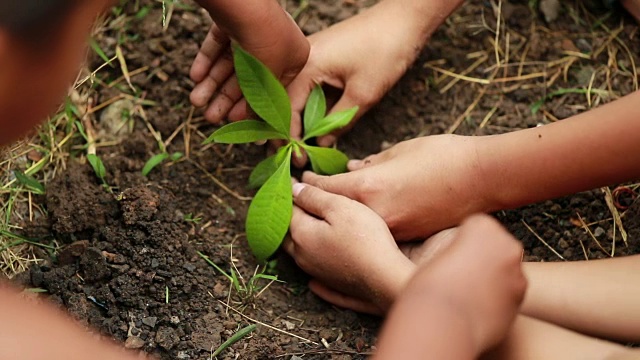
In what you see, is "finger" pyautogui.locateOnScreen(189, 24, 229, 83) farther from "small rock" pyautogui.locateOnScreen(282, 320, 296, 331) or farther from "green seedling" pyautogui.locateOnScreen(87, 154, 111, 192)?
"small rock" pyautogui.locateOnScreen(282, 320, 296, 331)

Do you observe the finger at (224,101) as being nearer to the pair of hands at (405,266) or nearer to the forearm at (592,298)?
the pair of hands at (405,266)

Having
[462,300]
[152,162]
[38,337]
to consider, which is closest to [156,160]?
[152,162]

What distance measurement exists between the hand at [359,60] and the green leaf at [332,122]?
59 mm

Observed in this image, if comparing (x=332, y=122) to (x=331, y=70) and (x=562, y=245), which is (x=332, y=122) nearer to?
(x=331, y=70)

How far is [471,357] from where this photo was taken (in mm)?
1078

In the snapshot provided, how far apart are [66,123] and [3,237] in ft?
0.94

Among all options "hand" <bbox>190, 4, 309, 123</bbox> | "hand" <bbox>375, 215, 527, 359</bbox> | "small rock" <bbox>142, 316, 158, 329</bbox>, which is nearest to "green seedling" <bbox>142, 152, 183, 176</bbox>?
"hand" <bbox>190, 4, 309, 123</bbox>

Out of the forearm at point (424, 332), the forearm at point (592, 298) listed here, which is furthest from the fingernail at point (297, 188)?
the forearm at point (424, 332)

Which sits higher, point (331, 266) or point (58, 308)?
point (58, 308)

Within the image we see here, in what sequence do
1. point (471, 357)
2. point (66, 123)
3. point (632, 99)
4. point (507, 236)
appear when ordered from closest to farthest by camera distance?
point (471, 357) < point (507, 236) < point (632, 99) < point (66, 123)

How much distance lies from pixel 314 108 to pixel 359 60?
14 centimetres

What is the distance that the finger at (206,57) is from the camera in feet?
5.44

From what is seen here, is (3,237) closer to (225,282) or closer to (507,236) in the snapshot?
(225,282)

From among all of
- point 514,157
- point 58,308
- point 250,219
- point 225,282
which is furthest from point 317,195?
point 58,308
